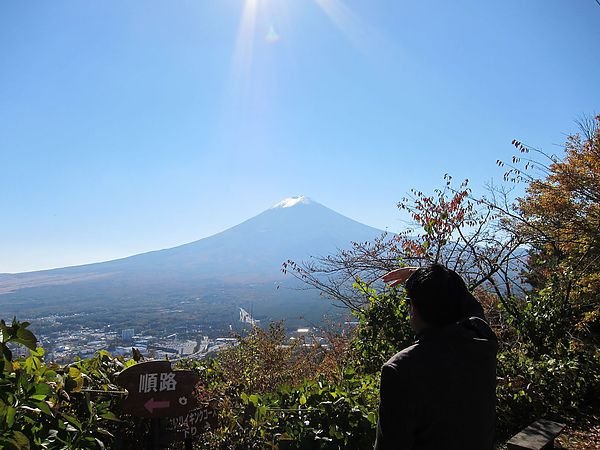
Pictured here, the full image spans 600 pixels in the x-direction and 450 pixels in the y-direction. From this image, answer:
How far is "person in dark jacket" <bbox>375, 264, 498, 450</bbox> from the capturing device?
115 centimetres

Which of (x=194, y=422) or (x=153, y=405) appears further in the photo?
(x=194, y=422)

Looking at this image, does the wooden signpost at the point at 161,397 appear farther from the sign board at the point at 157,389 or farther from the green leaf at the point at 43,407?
the green leaf at the point at 43,407

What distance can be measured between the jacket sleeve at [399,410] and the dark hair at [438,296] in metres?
0.21

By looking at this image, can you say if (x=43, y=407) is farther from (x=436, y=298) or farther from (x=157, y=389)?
(x=436, y=298)

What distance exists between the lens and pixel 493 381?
1309 mm

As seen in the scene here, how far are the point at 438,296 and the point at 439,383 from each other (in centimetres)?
25

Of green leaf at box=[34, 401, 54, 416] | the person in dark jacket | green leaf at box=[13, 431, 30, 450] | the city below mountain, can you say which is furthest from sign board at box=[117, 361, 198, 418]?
the city below mountain

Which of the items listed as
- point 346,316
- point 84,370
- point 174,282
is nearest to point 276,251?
point 174,282

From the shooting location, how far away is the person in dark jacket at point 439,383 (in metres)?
1.15

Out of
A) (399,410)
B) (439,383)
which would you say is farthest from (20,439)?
(439,383)

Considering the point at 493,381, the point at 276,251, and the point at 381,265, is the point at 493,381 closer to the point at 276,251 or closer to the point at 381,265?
the point at 381,265

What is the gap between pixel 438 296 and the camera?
1271 mm

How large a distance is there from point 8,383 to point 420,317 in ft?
5.03

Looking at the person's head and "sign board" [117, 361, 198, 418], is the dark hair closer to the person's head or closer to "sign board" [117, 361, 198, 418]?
the person's head
